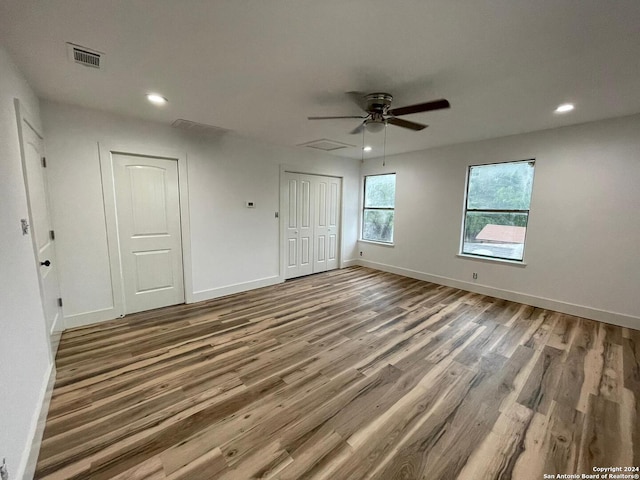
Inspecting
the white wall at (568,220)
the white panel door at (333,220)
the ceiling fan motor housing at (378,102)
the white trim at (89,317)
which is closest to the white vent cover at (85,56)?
the ceiling fan motor housing at (378,102)

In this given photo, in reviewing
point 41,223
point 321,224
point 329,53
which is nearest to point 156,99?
point 41,223

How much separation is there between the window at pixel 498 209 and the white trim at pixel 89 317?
5260mm

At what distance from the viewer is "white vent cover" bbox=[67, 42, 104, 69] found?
5.95 ft

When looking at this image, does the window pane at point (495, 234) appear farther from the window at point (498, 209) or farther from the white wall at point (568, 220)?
the white wall at point (568, 220)

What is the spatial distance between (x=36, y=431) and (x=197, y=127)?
3258 mm

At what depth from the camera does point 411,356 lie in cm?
257

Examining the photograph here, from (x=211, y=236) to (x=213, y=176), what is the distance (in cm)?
88

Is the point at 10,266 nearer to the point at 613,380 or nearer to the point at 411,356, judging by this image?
the point at 411,356

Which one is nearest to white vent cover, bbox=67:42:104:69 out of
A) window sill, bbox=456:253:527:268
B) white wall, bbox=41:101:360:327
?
white wall, bbox=41:101:360:327

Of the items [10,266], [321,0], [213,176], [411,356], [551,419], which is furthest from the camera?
[213,176]

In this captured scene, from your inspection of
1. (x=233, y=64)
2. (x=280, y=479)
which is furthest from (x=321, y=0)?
(x=280, y=479)

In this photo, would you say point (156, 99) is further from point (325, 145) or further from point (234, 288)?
point (234, 288)

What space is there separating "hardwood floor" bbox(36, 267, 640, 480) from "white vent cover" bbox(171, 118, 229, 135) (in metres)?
2.43

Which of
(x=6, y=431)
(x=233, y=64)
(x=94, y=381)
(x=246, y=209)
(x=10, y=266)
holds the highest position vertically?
(x=233, y=64)
